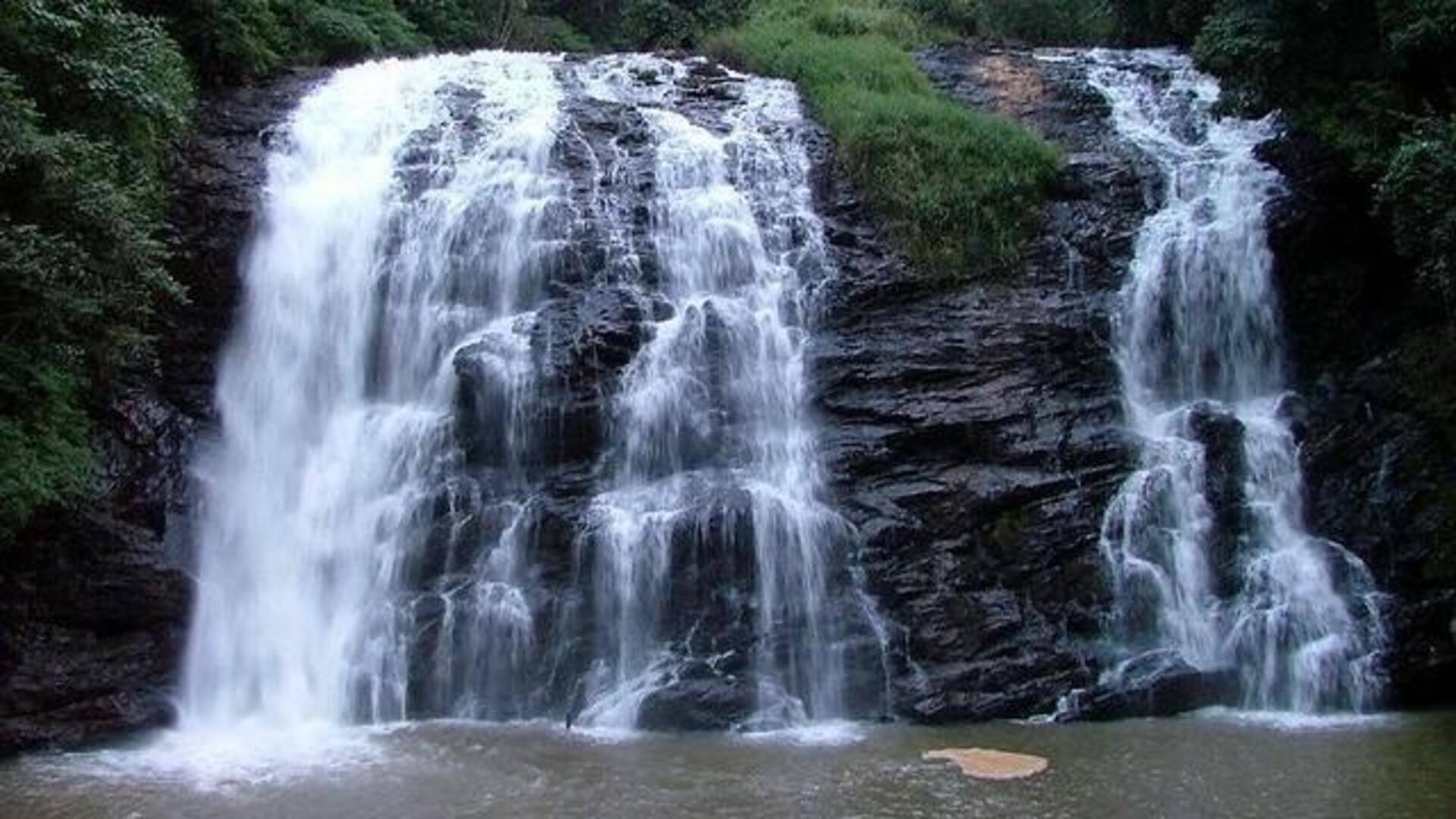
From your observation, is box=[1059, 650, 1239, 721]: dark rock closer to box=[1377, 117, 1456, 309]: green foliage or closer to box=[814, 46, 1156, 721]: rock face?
box=[814, 46, 1156, 721]: rock face

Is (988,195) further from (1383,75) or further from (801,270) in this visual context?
(1383,75)

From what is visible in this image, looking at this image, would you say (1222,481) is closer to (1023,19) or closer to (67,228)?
(67,228)

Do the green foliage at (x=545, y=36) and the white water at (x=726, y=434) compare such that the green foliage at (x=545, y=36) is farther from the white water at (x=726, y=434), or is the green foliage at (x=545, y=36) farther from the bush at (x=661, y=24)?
the white water at (x=726, y=434)

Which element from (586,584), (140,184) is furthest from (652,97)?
(586,584)

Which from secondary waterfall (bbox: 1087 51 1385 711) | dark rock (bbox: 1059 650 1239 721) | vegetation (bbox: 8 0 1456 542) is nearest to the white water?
vegetation (bbox: 8 0 1456 542)

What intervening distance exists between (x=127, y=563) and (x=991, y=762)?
8.22 meters

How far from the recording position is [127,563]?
12.4m

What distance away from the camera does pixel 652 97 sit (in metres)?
19.0

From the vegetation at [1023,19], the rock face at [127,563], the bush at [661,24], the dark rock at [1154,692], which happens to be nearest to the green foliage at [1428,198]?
the dark rock at [1154,692]

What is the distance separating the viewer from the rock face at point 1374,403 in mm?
12297

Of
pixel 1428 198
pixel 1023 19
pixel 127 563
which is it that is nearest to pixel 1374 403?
pixel 1428 198

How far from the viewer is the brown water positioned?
8.38 m

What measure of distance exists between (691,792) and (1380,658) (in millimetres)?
6910

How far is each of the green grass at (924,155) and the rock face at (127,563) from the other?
7.83 m
